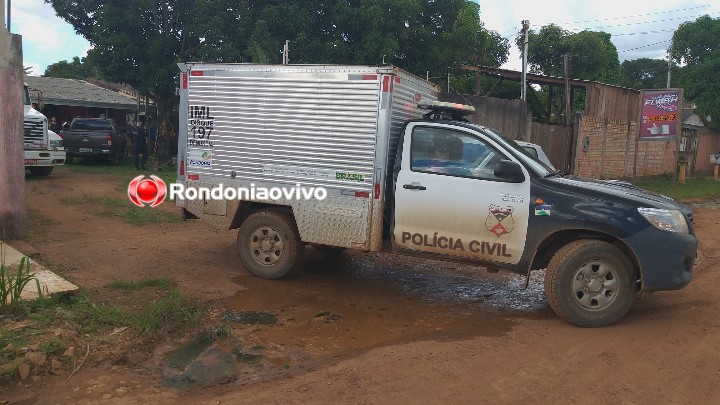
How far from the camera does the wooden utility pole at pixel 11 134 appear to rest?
820 centimetres

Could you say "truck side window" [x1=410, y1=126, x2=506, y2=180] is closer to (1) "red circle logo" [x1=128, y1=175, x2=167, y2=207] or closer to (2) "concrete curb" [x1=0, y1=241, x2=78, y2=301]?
(2) "concrete curb" [x1=0, y1=241, x2=78, y2=301]

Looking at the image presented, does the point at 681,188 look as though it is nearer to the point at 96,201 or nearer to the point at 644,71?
the point at 96,201

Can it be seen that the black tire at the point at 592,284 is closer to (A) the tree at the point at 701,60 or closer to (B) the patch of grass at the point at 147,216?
(B) the patch of grass at the point at 147,216

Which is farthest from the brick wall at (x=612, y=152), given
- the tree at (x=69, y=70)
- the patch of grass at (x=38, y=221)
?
the tree at (x=69, y=70)

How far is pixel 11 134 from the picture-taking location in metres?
8.30

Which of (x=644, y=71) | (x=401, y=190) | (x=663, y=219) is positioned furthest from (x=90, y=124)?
(x=644, y=71)

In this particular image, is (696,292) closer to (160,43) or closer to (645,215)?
(645,215)

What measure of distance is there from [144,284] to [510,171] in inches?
166

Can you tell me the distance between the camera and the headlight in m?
5.53

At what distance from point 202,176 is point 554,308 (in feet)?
14.5

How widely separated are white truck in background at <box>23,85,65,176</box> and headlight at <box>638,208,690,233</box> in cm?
1503

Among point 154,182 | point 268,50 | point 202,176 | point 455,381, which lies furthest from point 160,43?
point 455,381

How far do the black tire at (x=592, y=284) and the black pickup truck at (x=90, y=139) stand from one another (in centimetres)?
1864

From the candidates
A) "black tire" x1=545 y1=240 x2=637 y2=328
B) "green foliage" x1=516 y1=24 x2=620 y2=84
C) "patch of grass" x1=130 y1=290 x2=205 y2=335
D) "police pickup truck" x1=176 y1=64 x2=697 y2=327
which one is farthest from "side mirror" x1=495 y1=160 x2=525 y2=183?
"green foliage" x1=516 y1=24 x2=620 y2=84
